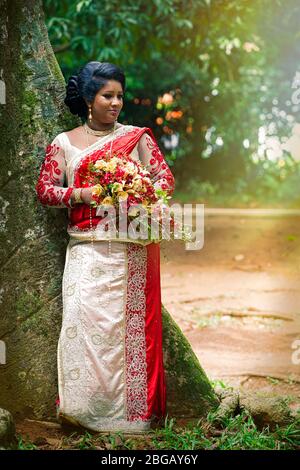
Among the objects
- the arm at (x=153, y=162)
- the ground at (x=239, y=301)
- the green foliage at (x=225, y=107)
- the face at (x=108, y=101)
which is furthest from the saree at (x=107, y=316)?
the green foliage at (x=225, y=107)

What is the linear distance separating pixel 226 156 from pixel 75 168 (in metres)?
12.7

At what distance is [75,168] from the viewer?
3834 mm

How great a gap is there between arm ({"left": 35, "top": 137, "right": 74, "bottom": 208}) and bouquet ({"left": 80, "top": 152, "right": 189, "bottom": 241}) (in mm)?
129

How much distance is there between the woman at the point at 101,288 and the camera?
12.5 feet

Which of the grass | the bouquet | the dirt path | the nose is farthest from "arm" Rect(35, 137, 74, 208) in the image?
the grass

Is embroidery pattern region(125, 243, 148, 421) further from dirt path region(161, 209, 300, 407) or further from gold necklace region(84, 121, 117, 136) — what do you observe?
gold necklace region(84, 121, 117, 136)

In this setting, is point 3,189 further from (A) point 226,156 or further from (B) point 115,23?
(A) point 226,156

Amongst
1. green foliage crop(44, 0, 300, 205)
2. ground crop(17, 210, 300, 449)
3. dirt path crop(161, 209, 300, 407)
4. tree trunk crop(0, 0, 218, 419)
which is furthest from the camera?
green foliage crop(44, 0, 300, 205)

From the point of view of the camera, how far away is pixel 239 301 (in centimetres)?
832

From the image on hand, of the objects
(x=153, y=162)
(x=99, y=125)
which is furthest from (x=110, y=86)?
(x=153, y=162)

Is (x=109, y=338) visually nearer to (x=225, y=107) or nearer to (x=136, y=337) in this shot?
(x=136, y=337)

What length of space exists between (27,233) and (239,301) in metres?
4.64

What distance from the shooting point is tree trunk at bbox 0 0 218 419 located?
4.09m
